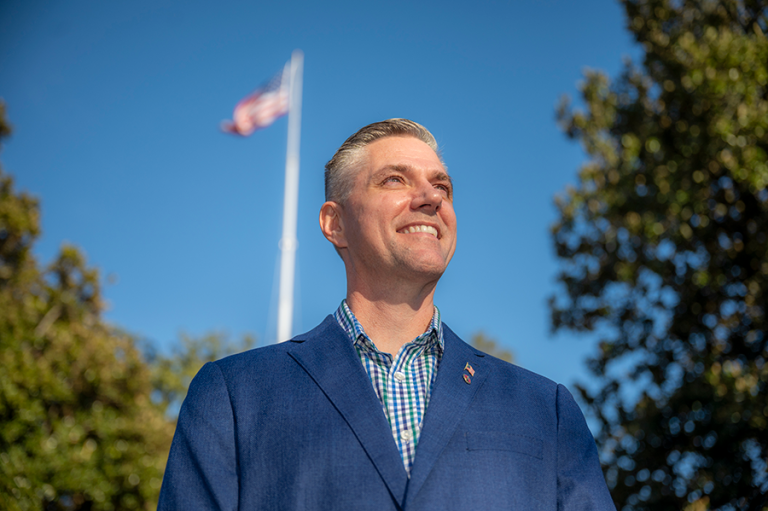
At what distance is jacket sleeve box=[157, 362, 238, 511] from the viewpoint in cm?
224

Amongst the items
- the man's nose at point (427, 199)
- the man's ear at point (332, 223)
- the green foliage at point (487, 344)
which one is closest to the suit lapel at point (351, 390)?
the man's ear at point (332, 223)

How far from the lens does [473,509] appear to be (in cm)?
227

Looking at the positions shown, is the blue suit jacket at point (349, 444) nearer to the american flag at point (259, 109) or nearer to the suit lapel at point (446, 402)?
the suit lapel at point (446, 402)

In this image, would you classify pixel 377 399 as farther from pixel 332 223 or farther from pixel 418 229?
pixel 332 223

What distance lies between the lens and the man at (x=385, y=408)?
2273 millimetres

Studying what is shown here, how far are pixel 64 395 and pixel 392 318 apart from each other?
15.3 m

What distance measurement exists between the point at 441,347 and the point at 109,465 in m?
15.4

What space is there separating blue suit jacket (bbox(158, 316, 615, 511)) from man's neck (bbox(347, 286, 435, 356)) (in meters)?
0.19

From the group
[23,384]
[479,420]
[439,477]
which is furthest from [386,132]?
[23,384]

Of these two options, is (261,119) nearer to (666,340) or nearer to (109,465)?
(109,465)

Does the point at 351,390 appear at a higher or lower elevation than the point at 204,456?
higher

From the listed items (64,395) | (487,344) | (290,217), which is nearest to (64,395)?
(64,395)

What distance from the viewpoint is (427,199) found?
9.59 feet

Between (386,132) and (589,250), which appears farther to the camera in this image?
(589,250)
